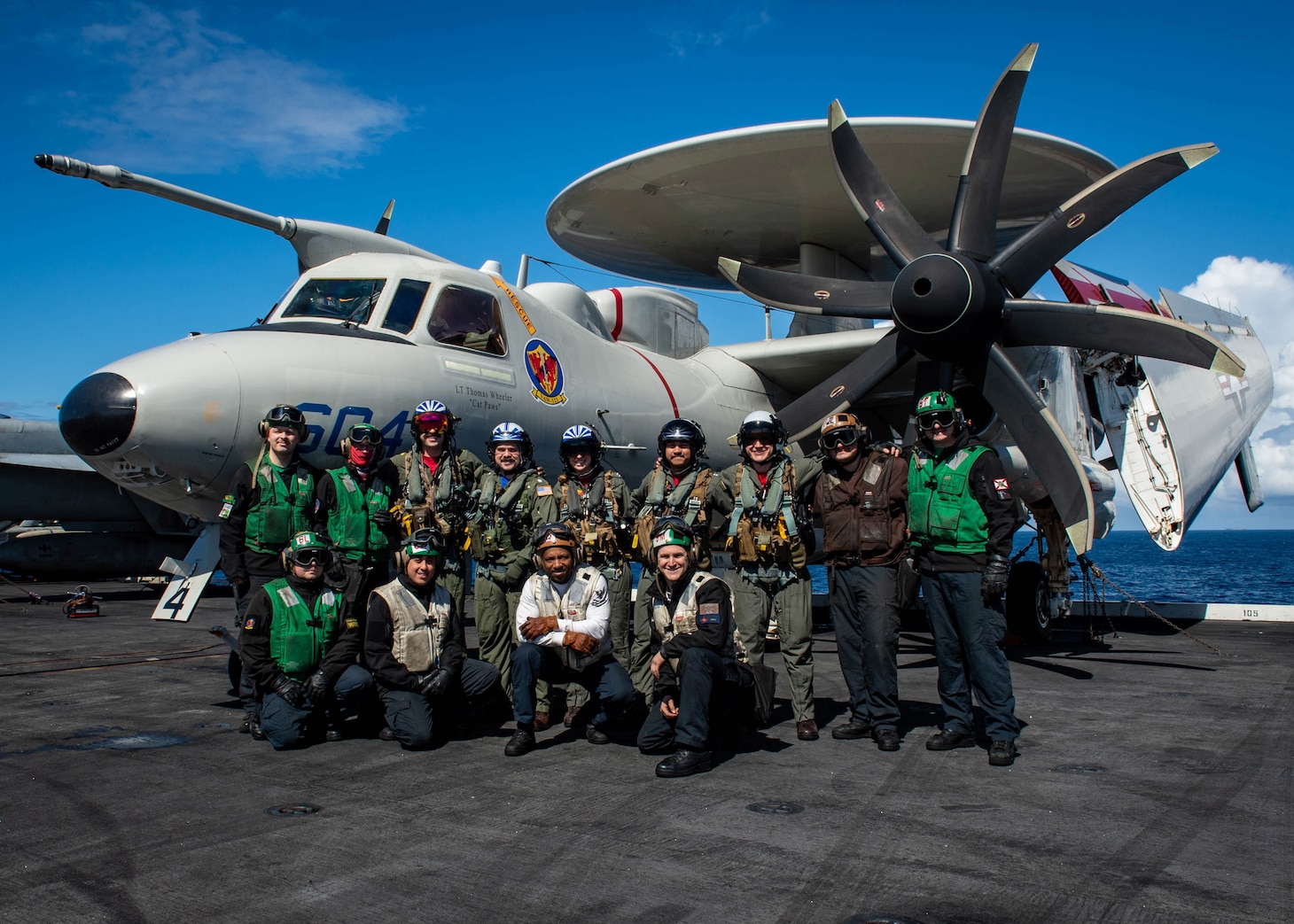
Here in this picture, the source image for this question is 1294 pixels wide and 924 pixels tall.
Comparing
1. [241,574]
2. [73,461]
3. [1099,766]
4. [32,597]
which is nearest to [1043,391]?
[1099,766]

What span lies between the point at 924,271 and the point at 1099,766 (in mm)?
4989

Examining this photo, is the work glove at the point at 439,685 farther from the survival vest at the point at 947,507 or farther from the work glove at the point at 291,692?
the survival vest at the point at 947,507

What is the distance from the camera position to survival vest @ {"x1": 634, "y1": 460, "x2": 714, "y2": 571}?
6.23m

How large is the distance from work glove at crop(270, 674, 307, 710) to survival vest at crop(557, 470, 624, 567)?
208 cm

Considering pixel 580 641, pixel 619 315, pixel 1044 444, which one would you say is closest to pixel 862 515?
pixel 580 641

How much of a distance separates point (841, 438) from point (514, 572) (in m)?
2.42

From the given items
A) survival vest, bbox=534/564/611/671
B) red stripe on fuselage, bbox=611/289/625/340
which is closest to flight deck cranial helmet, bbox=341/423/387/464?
survival vest, bbox=534/564/611/671

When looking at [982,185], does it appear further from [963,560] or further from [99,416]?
[99,416]

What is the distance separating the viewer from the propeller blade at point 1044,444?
27.5 ft

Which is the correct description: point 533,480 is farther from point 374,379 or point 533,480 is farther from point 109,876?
point 109,876

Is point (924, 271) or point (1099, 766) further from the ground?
point (924, 271)

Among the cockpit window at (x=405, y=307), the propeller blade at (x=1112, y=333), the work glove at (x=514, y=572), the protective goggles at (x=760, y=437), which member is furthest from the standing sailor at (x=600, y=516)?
the propeller blade at (x=1112, y=333)

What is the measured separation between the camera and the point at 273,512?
615 cm

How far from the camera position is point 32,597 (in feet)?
49.8
